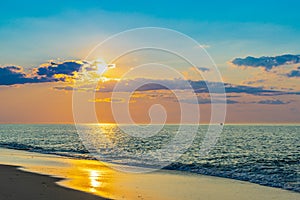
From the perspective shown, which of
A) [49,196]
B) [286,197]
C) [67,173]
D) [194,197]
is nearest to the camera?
[49,196]

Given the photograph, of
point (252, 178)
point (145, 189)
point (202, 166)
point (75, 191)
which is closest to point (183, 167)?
point (202, 166)

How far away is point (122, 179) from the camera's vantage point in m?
23.4

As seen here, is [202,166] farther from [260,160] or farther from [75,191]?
[75,191]

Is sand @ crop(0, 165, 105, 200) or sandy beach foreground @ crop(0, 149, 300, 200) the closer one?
sand @ crop(0, 165, 105, 200)

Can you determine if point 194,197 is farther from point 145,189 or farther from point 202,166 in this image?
point 202,166

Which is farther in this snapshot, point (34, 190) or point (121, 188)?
point (121, 188)

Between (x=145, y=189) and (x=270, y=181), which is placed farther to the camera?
(x=270, y=181)

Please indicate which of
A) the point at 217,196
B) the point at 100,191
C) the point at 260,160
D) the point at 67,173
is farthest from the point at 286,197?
the point at 260,160

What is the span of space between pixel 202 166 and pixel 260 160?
9.28 m

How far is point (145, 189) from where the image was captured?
64.6 feet

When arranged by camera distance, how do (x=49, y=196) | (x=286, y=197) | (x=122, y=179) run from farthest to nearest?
(x=122, y=179) < (x=286, y=197) < (x=49, y=196)

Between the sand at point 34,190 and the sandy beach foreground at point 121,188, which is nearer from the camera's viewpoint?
the sand at point 34,190

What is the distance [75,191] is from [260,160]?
2699 centimetres

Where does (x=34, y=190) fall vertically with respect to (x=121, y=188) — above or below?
above
